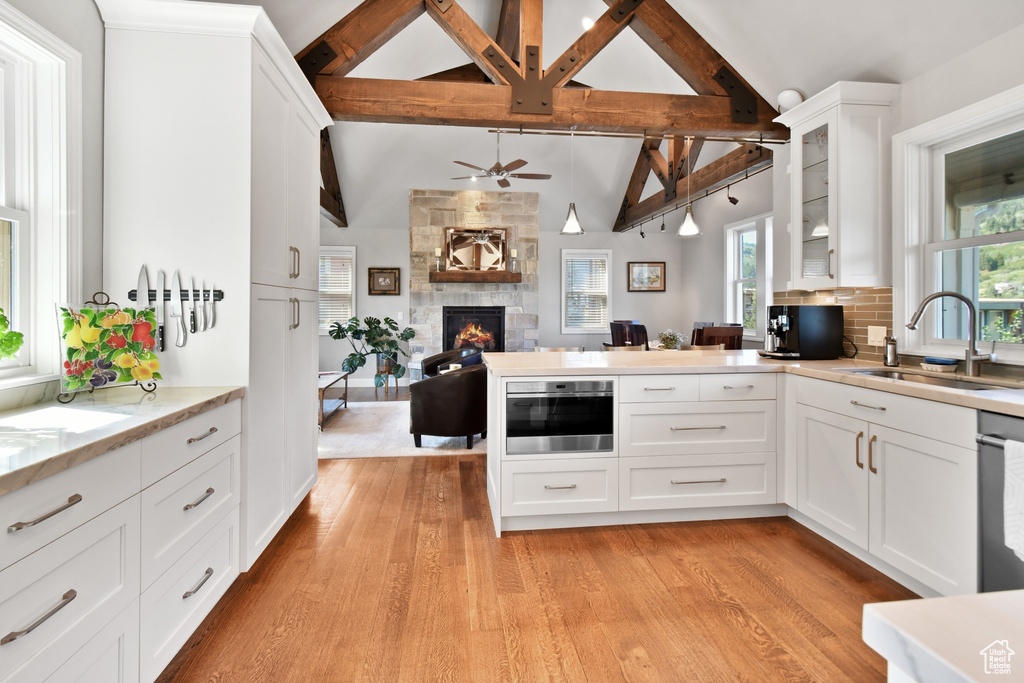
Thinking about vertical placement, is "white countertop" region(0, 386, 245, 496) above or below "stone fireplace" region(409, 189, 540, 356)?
below

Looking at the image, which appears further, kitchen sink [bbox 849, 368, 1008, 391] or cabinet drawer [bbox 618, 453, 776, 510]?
cabinet drawer [bbox 618, 453, 776, 510]

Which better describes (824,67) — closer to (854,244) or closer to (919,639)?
(854,244)

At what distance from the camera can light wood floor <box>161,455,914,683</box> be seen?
5.31 ft

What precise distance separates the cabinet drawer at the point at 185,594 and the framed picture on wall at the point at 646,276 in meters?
7.40

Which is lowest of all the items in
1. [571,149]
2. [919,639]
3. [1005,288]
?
[919,639]

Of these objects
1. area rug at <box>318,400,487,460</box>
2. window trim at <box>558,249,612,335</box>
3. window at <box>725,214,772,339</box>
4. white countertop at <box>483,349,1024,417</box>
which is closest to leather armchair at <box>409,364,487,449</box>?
area rug at <box>318,400,487,460</box>

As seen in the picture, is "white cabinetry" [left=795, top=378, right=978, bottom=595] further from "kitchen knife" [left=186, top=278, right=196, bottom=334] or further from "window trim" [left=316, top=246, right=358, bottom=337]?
"window trim" [left=316, top=246, right=358, bottom=337]

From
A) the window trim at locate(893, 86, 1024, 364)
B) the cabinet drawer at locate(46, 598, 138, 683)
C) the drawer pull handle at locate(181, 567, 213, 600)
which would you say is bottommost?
the drawer pull handle at locate(181, 567, 213, 600)

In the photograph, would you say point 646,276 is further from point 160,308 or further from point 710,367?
point 160,308

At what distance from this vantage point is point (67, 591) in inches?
43.8

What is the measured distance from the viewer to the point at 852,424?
2217 millimetres

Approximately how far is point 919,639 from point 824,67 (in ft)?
12.0

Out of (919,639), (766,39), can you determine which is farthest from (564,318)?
(919,639)

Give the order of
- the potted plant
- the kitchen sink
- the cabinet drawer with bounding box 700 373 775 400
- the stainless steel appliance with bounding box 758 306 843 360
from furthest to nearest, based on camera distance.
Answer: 1. the potted plant
2. the stainless steel appliance with bounding box 758 306 843 360
3. the cabinet drawer with bounding box 700 373 775 400
4. the kitchen sink
